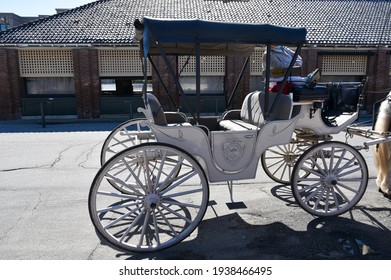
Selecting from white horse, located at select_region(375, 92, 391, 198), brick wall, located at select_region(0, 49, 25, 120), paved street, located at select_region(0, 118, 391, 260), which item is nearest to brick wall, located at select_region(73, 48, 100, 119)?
brick wall, located at select_region(0, 49, 25, 120)

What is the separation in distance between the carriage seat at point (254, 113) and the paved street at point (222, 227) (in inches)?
42.7

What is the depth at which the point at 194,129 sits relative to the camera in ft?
11.1

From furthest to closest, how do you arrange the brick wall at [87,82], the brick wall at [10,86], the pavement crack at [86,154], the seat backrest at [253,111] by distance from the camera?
the brick wall at [87,82] < the brick wall at [10,86] < the pavement crack at [86,154] < the seat backrest at [253,111]

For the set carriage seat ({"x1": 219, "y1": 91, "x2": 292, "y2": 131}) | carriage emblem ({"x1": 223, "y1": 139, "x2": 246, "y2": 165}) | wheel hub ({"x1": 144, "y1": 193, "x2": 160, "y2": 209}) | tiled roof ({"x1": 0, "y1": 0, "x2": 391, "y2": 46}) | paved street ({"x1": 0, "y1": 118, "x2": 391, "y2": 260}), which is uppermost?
tiled roof ({"x1": 0, "y1": 0, "x2": 391, "y2": 46})

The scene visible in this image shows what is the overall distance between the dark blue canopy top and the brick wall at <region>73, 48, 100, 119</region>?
39.4ft

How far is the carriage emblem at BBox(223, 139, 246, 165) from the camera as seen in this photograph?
139 inches

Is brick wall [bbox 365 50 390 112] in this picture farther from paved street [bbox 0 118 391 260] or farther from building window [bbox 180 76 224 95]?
paved street [bbox 0 118 391 260]

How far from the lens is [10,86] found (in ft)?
47.3

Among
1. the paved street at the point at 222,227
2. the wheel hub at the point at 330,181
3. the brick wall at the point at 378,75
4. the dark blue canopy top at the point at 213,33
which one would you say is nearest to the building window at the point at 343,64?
the brick wall at the point at 378,75

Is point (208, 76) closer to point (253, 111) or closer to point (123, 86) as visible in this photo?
point (123, 86)

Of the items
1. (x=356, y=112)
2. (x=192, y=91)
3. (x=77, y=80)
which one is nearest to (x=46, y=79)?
(x=77, y=80)

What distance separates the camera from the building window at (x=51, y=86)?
49.1 ft

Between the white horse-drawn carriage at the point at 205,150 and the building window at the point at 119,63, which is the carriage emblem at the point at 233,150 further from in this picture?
the building window at the point at 119,63

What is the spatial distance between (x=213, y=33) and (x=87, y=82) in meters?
12.6
